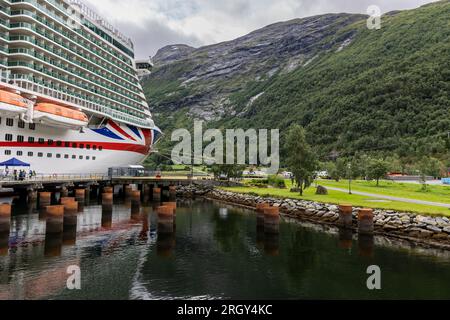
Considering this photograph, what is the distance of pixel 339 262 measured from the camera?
79.5ft

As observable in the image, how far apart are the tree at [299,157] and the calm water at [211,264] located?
13.2 metres

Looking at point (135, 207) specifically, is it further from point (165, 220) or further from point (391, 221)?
point (391, 221)

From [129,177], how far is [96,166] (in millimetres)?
7061

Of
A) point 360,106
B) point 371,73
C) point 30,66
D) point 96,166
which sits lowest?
point 96,166

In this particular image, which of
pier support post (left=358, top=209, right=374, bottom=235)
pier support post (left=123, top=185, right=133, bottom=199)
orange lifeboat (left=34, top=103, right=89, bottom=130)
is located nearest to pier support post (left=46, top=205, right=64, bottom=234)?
orange lifeboat (left=34, top=103, right=89, bottom=130)

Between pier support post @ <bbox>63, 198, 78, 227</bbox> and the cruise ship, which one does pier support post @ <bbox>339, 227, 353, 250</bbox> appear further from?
the cruise ship

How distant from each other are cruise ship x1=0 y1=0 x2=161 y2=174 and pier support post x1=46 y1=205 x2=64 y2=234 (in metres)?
19.9

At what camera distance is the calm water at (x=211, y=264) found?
18797 millimetres

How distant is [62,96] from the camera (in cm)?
5550

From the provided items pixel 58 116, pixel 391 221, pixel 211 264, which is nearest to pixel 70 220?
pixel 211 264

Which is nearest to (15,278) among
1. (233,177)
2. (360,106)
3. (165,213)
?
(165,213)

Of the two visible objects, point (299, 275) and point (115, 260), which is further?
point (115, 260)
